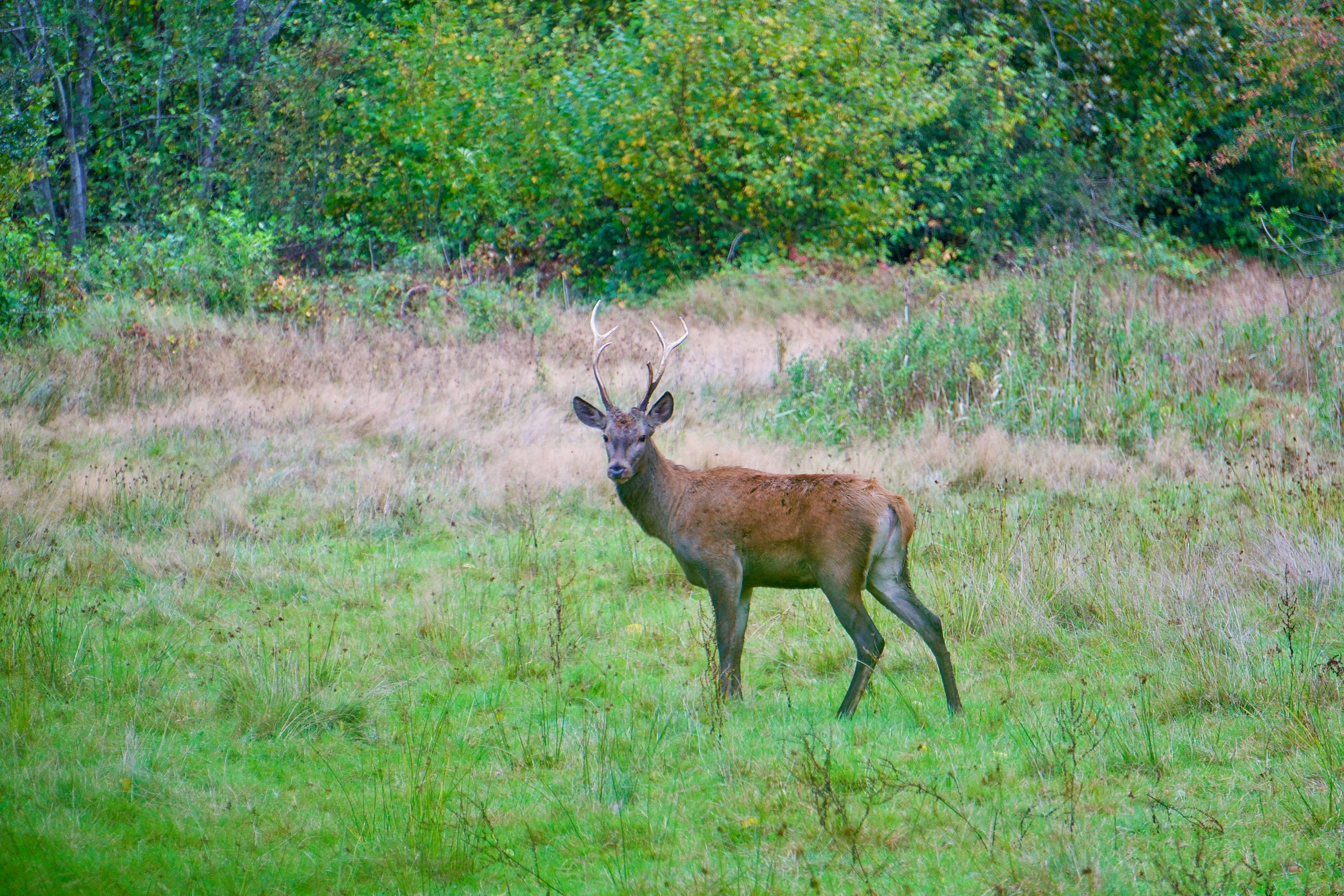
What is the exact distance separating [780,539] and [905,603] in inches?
25.8

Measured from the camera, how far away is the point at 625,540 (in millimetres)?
9031

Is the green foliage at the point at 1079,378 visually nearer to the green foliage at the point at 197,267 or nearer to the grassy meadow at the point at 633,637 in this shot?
the grassy meadow at the point at 633,637

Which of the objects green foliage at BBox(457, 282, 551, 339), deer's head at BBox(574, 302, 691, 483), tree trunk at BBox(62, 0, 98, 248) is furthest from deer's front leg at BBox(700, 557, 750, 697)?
tree trunk at BBox(62, 0, 98, 248)

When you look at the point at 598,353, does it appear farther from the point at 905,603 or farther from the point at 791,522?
the point at 905,603

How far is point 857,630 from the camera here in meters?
5.91

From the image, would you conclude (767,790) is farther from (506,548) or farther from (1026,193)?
(1026,193)

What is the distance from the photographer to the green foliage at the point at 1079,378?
1098cm

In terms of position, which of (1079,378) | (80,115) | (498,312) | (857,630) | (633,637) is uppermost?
(857,630)

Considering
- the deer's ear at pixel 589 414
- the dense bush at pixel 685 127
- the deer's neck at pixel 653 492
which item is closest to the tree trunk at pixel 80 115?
the dense bush at pixel 685 127

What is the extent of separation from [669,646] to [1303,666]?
3.14 meters

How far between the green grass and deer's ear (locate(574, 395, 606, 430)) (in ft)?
3.58

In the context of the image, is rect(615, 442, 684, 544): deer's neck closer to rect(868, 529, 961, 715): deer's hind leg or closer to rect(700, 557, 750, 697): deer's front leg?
rect(700, 557, 750, 697): deer's front leg

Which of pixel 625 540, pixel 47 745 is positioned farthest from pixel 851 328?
pixel 47 745

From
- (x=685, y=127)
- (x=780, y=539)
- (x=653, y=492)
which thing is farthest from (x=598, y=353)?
(x=685, y=127)
